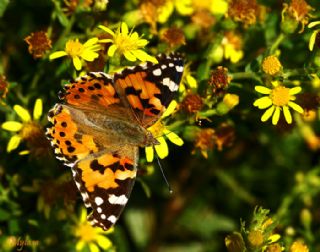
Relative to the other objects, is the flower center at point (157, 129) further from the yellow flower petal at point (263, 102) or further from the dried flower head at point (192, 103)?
the yellow flower petal at point (263, 102)

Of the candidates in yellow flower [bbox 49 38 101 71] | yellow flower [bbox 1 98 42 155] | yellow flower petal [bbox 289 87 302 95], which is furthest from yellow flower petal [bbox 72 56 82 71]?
yellow flower petal [bbox 289 87 302 95]

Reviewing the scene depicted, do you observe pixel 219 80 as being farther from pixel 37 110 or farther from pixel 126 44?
pixel 37 110

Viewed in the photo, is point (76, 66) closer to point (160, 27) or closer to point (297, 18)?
point (160, 27)

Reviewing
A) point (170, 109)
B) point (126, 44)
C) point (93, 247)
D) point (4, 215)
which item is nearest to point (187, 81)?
point (170, 109)

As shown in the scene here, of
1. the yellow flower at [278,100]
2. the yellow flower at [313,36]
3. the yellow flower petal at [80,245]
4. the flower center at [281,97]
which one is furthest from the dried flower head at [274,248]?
the yellow flower petal at [80,245]

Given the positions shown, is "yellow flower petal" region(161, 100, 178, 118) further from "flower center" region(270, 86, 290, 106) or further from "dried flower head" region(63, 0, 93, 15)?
"dried flower head" region(63, 0, 93, 15)

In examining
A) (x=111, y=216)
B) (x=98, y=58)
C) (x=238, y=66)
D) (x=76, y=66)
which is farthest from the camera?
(x=238, y=66)

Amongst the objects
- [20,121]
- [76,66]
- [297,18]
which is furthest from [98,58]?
[297,18]
